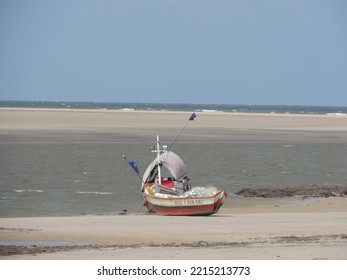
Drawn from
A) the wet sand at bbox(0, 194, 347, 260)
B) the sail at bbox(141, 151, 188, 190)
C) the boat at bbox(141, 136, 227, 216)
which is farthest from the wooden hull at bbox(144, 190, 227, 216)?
the sail at bbox(141, 151, 188, 190)

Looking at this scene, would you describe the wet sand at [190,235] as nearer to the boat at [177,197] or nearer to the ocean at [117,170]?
the boat at [177,197]

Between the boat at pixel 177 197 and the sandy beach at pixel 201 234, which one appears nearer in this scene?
the sandy beach at pixel 201 234

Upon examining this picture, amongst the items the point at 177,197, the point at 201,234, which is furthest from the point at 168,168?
the point at 201,234

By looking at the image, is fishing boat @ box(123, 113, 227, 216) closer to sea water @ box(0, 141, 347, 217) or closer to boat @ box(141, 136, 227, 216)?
boat @ box(141, 136, 227, 216)

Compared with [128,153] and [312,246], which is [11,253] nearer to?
[312,246]

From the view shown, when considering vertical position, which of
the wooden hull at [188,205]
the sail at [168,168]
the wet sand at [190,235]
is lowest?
the wet sand at [190,235]

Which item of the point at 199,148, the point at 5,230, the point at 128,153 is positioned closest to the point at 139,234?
the point at 5,230

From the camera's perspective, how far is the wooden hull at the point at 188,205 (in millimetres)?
22636

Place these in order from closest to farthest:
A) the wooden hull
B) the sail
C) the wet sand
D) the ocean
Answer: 1. the wet sand
2. the wooden hull
3. the sail
4. the ocean

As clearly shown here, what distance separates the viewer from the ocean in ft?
86.0

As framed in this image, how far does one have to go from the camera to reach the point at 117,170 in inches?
1414

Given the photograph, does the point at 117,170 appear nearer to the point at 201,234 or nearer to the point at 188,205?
the point at 188,205

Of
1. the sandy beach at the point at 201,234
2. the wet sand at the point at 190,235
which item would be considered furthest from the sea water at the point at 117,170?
the wet sand at the point at 190,235

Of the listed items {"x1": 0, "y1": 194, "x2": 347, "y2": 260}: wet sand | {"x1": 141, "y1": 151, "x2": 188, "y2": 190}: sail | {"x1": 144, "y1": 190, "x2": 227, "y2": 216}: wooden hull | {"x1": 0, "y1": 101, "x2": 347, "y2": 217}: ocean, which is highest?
{"x1": 0, "y1": 101, "x2": 347, "y2": 217}: ocean
